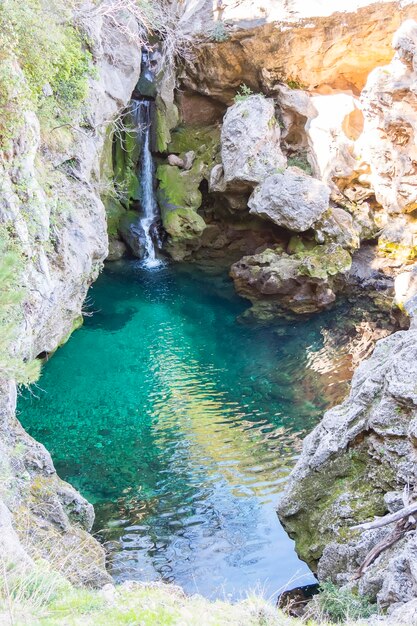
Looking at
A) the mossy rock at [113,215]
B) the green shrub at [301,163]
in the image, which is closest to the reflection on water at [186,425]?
the mossy rock at [113,215]

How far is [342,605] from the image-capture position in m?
6.66

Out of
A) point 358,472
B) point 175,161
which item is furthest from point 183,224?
point 358,472

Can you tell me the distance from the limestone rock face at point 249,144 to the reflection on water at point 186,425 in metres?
4.52

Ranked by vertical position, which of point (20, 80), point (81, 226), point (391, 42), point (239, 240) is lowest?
point (239, 240)

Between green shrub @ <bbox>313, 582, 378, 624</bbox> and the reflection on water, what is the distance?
134cm

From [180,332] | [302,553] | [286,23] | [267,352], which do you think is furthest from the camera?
[286,23]

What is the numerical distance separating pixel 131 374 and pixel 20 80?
940cm

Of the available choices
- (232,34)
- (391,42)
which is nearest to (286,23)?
(232,34)

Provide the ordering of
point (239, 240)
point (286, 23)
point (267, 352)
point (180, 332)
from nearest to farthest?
point (267, 352) → point (180, 332) → point (286, 23) → point (239, 240)

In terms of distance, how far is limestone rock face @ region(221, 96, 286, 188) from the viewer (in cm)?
2109

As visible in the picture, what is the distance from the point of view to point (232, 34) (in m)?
21.4

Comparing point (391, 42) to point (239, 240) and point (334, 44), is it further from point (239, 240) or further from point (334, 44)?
point (239, 240)

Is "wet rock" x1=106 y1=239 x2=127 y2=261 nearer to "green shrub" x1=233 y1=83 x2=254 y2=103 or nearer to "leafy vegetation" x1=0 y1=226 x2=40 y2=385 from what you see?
"green shrub" x1=233 y1=83 x2=254 y2=103

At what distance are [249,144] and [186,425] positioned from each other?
11.9 metres
